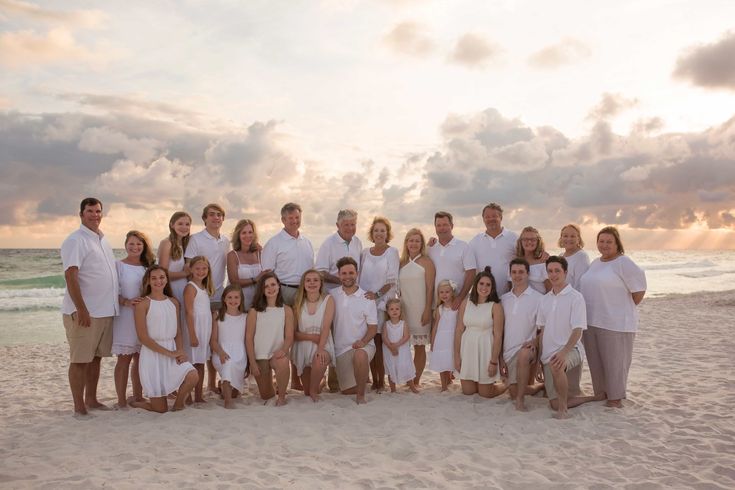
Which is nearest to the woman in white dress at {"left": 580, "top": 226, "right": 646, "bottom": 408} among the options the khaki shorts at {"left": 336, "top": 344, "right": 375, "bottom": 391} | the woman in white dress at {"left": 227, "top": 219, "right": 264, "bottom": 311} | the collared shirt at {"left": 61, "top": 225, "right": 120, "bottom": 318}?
the khaki shorts at {"left": 336, "top": 344, "right": 375, "bottom": 391}

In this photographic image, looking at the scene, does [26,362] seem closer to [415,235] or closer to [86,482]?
[86,482]

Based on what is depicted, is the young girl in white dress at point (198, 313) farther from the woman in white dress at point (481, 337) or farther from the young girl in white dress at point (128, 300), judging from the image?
the woman in white dress at point (481, 337)

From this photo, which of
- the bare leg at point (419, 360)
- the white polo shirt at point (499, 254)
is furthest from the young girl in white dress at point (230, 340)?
the white polo shirt at point (499, 254)

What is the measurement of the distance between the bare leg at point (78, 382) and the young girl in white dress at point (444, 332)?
3.95 meters

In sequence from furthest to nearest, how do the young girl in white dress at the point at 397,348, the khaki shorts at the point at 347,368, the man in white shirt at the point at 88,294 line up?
the young girl in white dress at the point at 397,348
the khaki shorts at the point at 347,368
the man in white shirt at the point at 88,294

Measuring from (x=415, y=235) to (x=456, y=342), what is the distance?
1368 millimetres

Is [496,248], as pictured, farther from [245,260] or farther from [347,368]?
[245,260]

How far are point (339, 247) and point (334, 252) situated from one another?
91 millimetres

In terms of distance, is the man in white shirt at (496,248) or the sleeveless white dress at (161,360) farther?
the man in white shirt at (496,248)

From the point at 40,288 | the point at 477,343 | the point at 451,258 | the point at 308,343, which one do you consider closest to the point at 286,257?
the point at 308,343

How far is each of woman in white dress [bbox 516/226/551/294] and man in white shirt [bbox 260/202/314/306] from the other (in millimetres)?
2568

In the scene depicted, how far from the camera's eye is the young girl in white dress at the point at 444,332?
6.95 metres

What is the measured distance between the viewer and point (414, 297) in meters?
7.14

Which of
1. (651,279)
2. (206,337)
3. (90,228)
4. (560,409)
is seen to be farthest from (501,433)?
(651,279)
